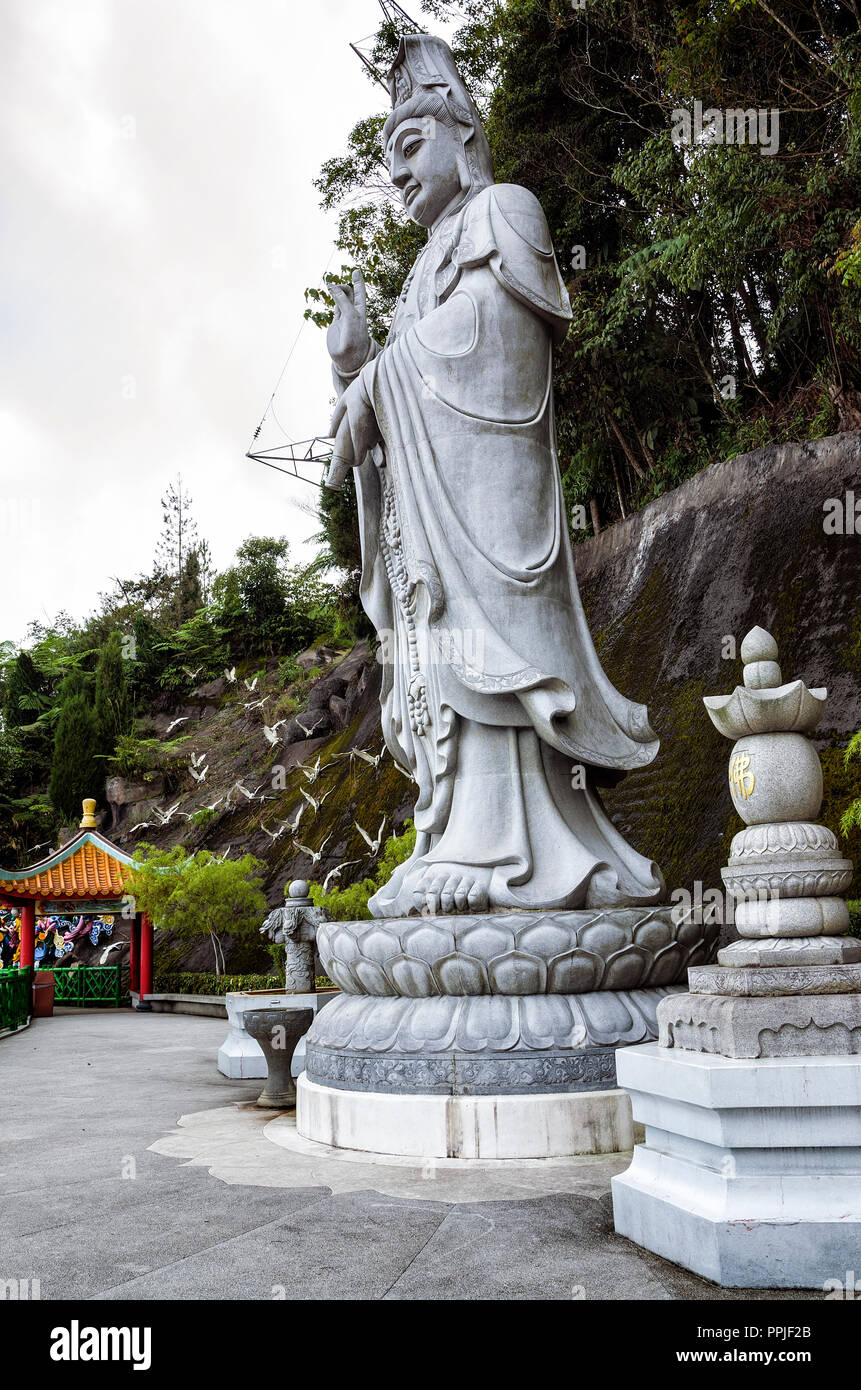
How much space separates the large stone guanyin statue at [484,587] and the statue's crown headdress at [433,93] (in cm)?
34

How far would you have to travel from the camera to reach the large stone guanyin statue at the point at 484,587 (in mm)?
4316

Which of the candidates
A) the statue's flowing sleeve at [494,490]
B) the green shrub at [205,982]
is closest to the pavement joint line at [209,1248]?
the statue's flowing sleeve at [494,490]

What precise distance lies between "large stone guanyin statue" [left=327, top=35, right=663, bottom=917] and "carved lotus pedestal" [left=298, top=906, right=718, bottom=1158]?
24 centimetres

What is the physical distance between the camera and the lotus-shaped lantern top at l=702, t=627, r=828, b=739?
9.11 ft

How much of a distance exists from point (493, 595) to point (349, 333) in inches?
62.5

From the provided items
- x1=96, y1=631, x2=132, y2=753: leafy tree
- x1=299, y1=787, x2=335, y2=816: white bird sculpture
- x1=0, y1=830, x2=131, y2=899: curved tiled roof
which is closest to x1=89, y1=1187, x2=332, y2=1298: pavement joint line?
x1=0, y1=830, x2=131, y2=899: curved tiled roof

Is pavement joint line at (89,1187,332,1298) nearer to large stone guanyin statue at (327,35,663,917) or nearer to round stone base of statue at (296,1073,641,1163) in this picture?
round stone base of statue at (296,1073,641,1163)

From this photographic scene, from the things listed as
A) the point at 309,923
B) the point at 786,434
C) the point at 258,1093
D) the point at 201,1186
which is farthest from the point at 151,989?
the point at 201,1186

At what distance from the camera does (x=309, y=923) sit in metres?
6.91

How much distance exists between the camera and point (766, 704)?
2.79 m

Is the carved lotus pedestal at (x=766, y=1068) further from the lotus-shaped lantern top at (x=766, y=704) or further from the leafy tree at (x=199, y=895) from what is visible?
the leafy tree at (x=199, y=895)

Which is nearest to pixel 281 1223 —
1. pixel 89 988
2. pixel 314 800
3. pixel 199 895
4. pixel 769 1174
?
pixel 769 1174

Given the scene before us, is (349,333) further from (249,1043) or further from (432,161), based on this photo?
(249,1043)

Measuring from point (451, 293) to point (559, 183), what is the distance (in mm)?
10606
